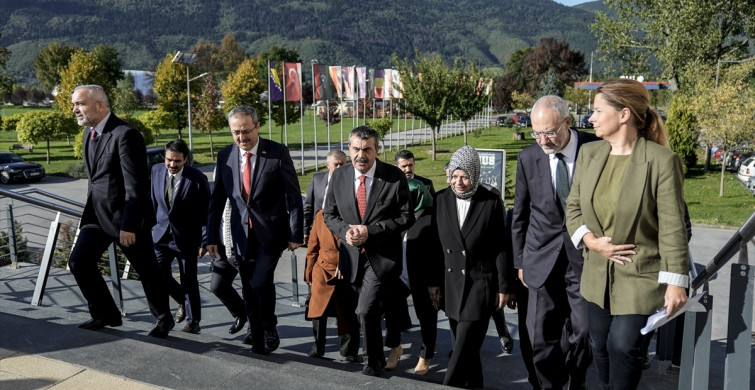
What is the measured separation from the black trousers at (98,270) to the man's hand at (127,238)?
0.20 ft

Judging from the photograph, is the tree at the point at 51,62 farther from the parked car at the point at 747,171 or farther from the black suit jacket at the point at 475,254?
the black suit jacket at the point at 475,254

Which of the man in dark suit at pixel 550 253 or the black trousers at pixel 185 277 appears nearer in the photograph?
the man in dark suit at pixel 550 253

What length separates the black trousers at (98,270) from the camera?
4699 millimetres

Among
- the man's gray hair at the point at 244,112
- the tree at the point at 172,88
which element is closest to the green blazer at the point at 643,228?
the man's gray hair at the point at 244,112

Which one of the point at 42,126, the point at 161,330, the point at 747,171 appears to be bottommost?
the point at 747,171

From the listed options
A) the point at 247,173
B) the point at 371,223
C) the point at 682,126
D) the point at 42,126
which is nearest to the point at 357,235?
the point at 371,223

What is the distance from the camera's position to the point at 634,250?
315cm

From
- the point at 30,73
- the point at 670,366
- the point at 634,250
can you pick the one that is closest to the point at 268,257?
the point at 634,250

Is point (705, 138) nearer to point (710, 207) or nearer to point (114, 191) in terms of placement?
point (710, 207)

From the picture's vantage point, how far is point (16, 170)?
2755 centimetres

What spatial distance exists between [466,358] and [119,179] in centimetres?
291

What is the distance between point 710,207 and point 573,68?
5966cm

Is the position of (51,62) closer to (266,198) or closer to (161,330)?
(161,330)

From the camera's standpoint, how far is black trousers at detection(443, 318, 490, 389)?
4.66 m
